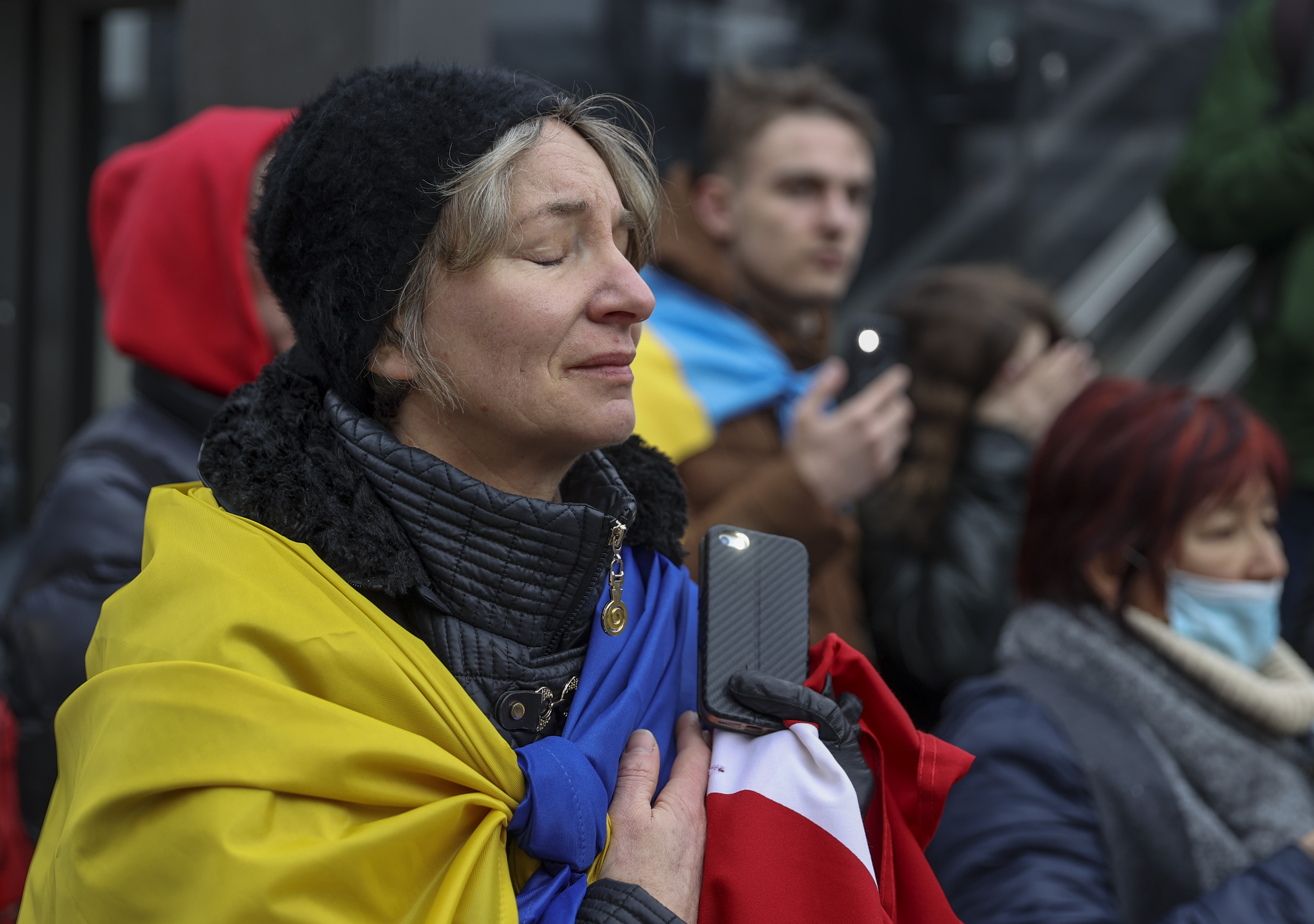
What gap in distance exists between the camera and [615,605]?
4.79 feet

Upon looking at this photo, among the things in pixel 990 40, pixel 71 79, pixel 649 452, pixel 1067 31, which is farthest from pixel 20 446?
pixel 1067 31

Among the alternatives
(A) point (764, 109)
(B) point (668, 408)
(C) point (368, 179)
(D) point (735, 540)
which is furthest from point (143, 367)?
(A) point (764, 109)

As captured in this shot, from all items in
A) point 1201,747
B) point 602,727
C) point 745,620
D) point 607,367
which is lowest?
point 1201,747

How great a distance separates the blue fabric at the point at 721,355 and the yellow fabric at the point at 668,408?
39 millimetres

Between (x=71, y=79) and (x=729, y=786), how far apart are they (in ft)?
13.4

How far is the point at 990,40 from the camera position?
588 centimetres

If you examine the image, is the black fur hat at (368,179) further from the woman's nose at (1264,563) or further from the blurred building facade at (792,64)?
the blurred building facade at (792,64)

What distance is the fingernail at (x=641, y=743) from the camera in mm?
1396

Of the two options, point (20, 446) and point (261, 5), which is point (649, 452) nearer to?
point (261, 5)

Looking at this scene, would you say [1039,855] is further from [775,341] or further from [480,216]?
[775,341]

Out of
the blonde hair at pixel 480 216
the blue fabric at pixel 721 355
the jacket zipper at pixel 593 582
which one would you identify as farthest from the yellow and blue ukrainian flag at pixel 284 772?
the blue fabric at pixel 721 355

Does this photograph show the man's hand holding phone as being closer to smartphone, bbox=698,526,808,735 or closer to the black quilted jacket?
smartphone, bbox=698,526,808,735

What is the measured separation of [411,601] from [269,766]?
0.27 m

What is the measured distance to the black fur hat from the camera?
1317 mm
